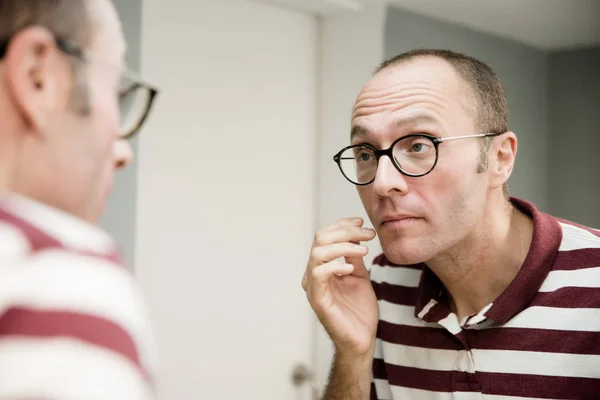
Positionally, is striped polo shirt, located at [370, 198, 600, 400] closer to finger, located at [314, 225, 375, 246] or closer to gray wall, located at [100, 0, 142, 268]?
finger, located at [314, 225, 375, 246]

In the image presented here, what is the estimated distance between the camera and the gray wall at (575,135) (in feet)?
11.0

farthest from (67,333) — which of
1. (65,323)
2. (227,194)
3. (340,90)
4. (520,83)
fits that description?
(520,83)

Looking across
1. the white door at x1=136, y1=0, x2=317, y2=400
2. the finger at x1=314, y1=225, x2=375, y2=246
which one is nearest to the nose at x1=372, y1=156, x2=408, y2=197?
the finger at x1=314, y1=225, x2=375, y2=246

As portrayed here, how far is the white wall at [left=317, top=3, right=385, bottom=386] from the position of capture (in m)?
2.57

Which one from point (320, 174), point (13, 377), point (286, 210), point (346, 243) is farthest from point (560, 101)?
point (13, 377)

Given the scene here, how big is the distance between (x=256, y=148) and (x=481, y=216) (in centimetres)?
122

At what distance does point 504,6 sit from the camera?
109 inches

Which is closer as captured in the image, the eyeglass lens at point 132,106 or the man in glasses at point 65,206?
the man in glasses at point 65,206

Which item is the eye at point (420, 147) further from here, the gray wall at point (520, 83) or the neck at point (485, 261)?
the gray wall at point (520, 83)

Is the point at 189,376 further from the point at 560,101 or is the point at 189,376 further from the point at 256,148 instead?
the point at 560,101

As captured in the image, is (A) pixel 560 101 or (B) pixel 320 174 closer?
(B) pixel 320 174

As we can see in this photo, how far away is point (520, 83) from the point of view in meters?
3.33

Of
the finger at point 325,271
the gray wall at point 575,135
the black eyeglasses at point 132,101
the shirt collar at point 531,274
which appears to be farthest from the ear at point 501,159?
the gray wall at point 575,135

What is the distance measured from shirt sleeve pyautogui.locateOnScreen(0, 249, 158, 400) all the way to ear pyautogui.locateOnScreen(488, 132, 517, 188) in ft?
3.43
